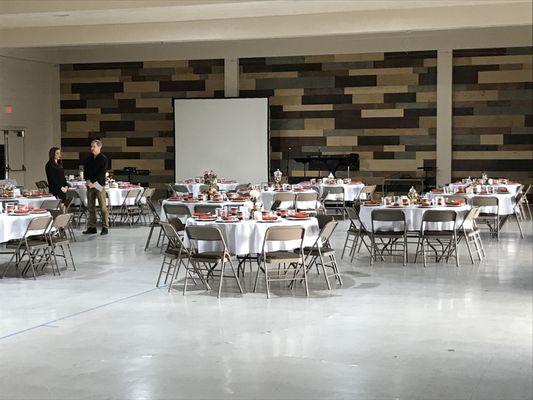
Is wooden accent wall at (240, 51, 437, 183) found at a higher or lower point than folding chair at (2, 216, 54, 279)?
higher

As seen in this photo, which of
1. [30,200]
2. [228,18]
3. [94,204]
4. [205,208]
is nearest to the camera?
[205,208]

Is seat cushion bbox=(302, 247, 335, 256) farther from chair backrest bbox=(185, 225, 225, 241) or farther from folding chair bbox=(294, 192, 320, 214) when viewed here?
folding chair bbox=(294, 192, 320, 214)

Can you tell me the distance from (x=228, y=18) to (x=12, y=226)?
786cm

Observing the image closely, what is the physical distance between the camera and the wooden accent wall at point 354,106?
20969 millimetres

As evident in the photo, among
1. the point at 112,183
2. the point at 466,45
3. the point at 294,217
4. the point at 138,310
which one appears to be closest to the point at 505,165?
the point at 466,45

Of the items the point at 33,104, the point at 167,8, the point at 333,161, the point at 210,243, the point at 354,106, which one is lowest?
the point at 210,243

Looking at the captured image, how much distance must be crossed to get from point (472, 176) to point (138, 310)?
14.4 meters

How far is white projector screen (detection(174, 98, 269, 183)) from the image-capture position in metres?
21.7

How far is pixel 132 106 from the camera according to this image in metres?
23.2

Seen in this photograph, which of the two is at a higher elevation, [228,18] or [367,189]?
[228,18]

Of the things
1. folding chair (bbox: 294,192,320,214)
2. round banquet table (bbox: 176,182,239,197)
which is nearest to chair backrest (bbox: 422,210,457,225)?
folding chair (bbox: 294,192,320,214)

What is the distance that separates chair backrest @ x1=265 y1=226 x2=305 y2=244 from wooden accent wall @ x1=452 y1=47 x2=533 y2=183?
513 inches

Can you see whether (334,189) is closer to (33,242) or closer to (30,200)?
(30,200)

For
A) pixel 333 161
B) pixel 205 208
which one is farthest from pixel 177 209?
pixel 333 161
